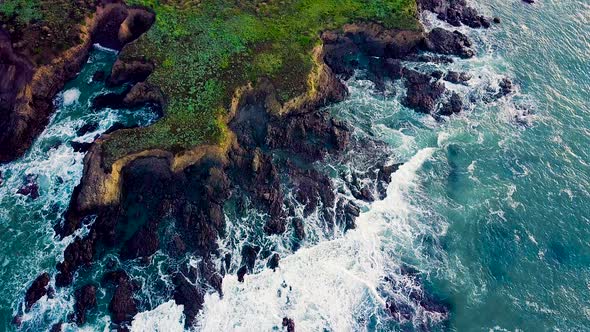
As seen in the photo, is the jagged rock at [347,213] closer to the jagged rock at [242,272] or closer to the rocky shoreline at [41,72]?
the jagged rock at [242,272]

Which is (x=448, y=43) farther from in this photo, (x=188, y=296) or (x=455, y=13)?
(x=188, y=296)

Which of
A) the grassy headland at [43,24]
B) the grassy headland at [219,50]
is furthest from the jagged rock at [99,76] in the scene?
the grassy headland at [43,24]

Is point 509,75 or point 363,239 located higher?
point 509,75

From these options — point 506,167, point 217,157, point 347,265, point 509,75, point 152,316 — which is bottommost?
point 152,316

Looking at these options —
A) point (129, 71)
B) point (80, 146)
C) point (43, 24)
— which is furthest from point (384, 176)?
point (43, 24)

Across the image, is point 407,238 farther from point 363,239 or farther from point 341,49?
point 341,49

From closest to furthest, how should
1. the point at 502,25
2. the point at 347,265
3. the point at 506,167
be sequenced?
1. the point at 347,265
2. the point at 506,167
3. the point at 502,25

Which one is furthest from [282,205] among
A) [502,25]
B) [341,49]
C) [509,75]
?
[502,25]

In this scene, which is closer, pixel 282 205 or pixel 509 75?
pixel 282 205

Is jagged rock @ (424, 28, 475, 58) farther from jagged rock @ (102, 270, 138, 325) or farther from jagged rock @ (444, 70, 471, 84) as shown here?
jagged rock @ (102, 270, 138, 325)
